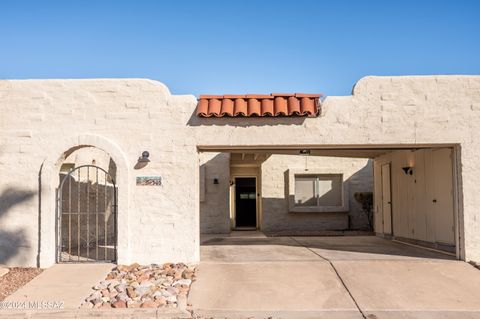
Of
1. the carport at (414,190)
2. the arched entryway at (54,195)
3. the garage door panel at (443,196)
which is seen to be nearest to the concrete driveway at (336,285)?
the garage door panel at (443,196)

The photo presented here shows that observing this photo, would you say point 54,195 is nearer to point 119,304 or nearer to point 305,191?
point 119,304

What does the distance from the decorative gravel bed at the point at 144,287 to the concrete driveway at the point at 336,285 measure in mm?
278

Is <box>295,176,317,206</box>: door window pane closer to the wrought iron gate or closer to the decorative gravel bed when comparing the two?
the wrought iron gate

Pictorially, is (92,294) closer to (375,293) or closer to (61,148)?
(61,148)

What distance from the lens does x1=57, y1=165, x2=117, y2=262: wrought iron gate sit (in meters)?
9.40

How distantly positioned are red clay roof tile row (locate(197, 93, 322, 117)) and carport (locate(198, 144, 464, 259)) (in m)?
0.66

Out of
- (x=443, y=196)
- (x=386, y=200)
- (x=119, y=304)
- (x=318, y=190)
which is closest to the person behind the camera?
(x=119, y=304)

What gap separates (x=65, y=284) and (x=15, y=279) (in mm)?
1067

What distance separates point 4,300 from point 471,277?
736cm

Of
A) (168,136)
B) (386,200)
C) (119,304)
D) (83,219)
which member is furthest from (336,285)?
(83,219)

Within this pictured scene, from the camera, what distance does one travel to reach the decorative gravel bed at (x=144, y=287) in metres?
6.80

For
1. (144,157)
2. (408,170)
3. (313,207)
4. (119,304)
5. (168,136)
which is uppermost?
(168,136)

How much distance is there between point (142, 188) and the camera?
907cm

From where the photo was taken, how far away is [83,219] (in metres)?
12.4
